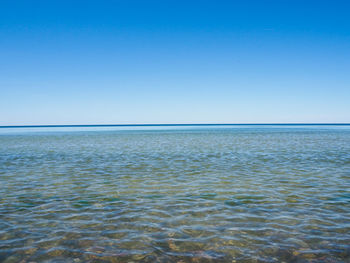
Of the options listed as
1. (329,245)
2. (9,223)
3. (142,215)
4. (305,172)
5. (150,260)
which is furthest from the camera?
(305,172)

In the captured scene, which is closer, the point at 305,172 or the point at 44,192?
the point at 44,192

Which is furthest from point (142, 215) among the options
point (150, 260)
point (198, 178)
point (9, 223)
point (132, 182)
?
point (198, 178)

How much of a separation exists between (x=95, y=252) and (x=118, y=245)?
2.49ft

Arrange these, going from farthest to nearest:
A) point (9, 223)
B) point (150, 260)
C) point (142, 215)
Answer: point (142, 215), point (9, 223), point (150, 260)

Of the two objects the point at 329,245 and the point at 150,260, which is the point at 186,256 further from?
the point at 329,245

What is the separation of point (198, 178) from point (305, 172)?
879 centimetres

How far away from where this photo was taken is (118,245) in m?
8.09

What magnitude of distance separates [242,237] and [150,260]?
3.34 meters

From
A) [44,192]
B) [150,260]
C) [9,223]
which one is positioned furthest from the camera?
[44,192]

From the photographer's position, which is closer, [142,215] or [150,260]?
[150,260]

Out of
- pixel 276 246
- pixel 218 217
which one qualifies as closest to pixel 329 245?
pixel 276 246

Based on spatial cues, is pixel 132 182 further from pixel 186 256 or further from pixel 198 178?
A: pixel 186 256

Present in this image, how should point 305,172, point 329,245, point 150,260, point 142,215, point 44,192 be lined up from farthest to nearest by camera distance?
point 305,172
point 44,192
point 142,215
point 329,245
point 150,260

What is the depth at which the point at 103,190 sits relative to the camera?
15.0 m
